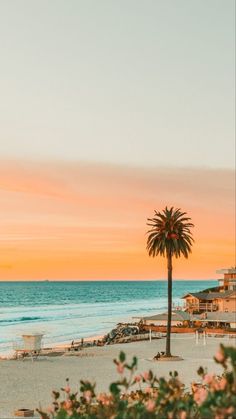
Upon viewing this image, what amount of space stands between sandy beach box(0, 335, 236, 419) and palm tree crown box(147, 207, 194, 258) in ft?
23.6

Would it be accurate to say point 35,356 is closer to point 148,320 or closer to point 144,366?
point 144,366

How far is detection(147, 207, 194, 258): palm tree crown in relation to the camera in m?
44.0

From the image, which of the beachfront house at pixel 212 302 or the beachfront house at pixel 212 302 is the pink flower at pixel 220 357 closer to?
the beachfront house at pixel 212 302

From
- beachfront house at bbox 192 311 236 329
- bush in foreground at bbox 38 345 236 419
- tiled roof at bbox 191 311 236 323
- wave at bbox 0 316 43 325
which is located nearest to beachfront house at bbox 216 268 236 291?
wave at bbox 0 316 43 325

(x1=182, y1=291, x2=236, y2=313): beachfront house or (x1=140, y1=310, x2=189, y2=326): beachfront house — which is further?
(x1=182, y1=291, x2=236, y2=313): beachfront house

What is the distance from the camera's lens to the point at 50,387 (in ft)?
112

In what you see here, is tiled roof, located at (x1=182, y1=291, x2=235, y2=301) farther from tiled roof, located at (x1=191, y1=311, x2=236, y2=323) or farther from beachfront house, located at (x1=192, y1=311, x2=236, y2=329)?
tiled roof, located at (x1=191, y1=311, x2=236, y2=323)

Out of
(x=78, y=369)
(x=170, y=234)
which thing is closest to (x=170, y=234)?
(x=170, y=234)

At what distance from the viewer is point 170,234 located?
44438mm

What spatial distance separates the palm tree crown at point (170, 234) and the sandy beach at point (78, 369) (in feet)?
23.6

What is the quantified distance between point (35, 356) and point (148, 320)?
49.6ft

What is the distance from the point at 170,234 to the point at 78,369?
1012 centimetres

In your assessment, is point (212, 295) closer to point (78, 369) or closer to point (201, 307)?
point (201, 307)

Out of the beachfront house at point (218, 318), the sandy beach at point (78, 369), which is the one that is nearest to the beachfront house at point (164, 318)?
the beachfront house at point (218, 318)
